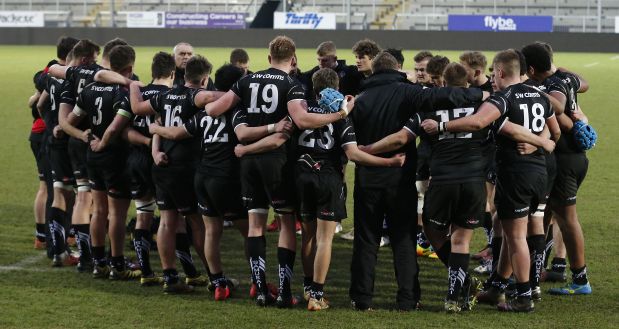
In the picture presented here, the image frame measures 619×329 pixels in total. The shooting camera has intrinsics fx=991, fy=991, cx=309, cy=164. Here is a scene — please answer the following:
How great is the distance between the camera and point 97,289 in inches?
351

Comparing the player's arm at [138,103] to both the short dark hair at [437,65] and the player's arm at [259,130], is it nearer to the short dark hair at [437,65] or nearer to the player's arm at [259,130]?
the player's arm at [259,130]

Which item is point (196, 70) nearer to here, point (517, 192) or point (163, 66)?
point (163, 66)

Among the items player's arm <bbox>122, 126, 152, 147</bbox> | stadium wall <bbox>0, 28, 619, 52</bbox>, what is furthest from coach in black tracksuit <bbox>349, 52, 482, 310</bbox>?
stadium wall <bbox>0, 28, 619, 52</bbox>

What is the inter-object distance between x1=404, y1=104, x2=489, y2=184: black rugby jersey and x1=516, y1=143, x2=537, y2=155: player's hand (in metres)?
0.30

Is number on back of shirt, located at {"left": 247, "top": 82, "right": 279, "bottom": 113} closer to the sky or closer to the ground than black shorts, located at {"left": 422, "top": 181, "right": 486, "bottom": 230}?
closer to the sky

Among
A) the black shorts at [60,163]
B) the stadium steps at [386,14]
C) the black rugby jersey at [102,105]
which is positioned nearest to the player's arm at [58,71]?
the black rugby jersey at [102,105]

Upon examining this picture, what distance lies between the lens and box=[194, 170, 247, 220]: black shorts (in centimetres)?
840

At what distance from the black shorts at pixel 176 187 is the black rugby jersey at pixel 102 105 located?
2.27ft

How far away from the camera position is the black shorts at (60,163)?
9930 mm

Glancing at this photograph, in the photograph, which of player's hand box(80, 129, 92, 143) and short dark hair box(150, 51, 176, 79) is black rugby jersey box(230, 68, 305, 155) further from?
player's hand box(80, 129, 92, 143)

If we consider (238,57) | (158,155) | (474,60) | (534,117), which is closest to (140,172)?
(158,155)

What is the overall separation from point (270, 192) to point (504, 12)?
45591mm

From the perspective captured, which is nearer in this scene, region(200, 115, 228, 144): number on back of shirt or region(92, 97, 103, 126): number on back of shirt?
region(200, 115, 228, 144): number on back of shirt

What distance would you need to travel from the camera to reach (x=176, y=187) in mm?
8672
